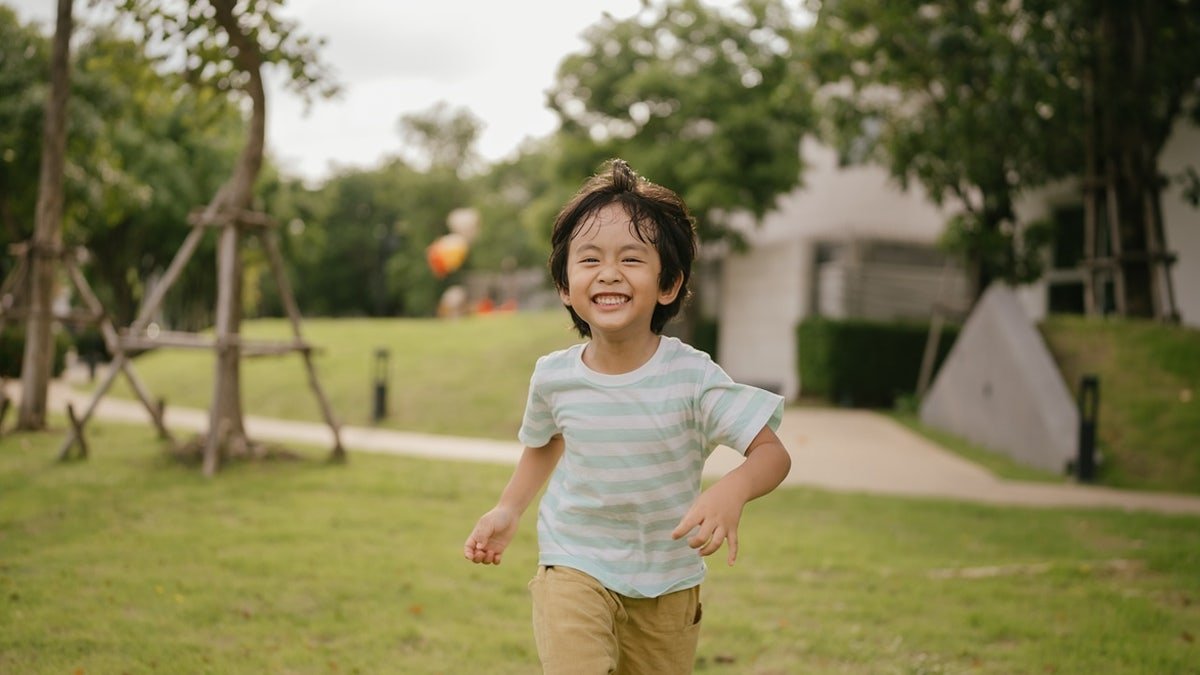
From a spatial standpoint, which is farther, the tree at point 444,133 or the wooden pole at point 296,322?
the tree at point 444,133

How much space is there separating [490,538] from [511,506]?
0.42 ft

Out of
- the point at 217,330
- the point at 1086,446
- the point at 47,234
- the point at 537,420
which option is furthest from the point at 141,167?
the point at 537,420

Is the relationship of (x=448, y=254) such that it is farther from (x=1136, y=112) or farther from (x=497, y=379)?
(x=1136, y=112)

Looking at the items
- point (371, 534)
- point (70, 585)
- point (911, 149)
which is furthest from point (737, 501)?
point (911, 149)

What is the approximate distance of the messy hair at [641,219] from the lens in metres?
2.95

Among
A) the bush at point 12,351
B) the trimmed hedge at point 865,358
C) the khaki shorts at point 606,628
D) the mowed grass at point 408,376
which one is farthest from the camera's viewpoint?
the bush at point 12,351

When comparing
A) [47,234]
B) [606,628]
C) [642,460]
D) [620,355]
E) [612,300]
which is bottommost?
[606,628]

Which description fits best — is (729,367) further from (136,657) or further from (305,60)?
(136,657)

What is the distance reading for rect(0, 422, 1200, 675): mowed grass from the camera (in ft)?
15.5

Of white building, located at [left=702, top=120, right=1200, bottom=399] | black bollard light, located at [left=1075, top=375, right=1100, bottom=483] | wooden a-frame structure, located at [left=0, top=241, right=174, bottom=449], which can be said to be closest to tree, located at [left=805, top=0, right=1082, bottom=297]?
white building, located at [left=702, top=120, right=1200, bottom=399]

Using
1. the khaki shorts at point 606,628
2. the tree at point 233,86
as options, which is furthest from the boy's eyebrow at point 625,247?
the tree at point 233,86

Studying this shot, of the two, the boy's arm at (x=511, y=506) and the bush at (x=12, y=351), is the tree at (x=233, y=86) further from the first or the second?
the bush at (x=12, y=351)

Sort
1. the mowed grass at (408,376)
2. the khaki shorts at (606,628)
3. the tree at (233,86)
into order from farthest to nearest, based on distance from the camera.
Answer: the mowed grass at (408,376), the tree at (233,86), the khaki shorts at (606,628)

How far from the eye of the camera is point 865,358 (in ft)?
63.5
